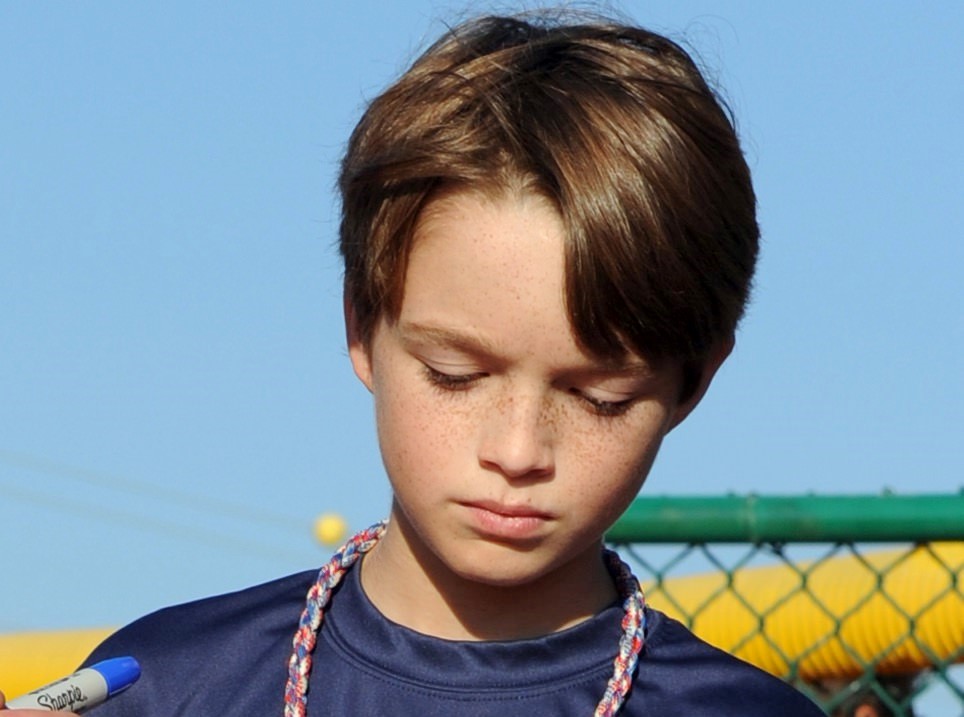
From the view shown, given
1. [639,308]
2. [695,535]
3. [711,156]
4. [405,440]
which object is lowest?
[695,535]

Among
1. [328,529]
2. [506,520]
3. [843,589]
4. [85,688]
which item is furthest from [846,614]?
[328,529]

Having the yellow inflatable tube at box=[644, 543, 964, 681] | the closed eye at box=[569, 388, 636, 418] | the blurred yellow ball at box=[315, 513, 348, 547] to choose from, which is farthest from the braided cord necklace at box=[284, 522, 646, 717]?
the blurred yellow ball at box=[315, 513, 348, 547]

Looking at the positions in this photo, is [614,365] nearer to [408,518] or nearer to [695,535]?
[408,518]

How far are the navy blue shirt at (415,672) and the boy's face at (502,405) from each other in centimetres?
14

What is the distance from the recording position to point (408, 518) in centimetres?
205

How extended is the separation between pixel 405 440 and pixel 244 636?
381mm

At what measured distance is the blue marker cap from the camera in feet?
6.64

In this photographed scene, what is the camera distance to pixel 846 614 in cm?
342

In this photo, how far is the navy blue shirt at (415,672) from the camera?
2.08 meters

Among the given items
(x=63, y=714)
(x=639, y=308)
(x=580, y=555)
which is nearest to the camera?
(x=63, y=714)

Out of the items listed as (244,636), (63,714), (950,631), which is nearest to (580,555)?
(244,636)

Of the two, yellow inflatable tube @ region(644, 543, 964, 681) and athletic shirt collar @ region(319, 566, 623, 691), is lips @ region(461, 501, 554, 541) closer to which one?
athletic shirt collar @ region(319, 566, 623, 691)

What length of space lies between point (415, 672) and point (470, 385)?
0.36 m

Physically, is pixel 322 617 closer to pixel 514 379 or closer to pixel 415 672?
pixel 415 672
